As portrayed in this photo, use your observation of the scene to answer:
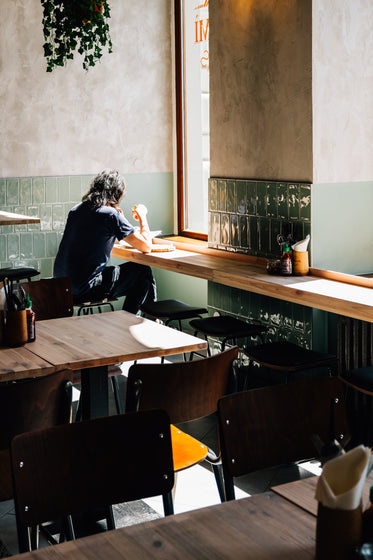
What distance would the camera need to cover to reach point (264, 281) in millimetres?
4285

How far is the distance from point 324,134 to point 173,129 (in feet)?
8.51

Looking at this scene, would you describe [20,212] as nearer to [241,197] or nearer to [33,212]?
[33,212]

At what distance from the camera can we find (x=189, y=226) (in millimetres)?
6633

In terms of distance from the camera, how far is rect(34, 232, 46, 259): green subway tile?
6.23m

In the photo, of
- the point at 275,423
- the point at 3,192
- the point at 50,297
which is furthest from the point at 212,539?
the point at 3,192

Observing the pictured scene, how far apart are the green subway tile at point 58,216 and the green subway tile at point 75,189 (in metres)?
0.13

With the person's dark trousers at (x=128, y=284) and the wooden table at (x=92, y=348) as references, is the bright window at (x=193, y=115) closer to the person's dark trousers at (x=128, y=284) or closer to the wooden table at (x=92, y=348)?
the person's dark trousers at (x=128, y=284)

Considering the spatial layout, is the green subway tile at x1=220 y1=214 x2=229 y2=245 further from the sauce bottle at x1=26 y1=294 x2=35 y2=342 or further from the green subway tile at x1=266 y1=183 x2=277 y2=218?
the sauce bottle at x1=26 y1=294 x2=35 y2=342

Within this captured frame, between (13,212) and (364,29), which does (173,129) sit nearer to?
(13,212)

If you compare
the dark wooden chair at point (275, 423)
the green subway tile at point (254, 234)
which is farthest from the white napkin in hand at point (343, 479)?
the green subway tile at point (254, 234)

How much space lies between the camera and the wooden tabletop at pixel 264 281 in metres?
3.76

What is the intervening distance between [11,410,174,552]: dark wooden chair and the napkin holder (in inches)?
29.8

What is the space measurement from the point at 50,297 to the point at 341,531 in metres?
3.09

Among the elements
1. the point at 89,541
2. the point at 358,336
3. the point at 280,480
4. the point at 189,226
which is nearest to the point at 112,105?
the point at 189,226
